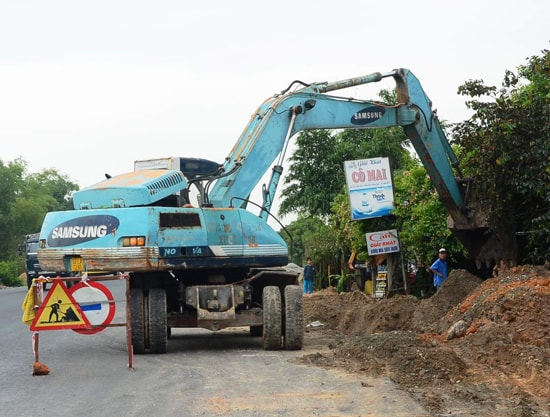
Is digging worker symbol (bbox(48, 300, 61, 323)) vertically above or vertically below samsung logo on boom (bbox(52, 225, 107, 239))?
below

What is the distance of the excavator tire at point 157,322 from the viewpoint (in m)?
14.2

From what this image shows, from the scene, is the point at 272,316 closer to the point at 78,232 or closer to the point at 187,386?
the point at 78,232

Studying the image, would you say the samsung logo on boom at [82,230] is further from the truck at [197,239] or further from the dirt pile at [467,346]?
the dirt pile at [467,346]

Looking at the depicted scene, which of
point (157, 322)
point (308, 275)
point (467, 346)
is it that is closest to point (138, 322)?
point (157, 322)

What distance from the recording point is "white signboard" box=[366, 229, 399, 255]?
25.3 metres

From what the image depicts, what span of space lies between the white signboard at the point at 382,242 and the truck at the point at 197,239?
925cm

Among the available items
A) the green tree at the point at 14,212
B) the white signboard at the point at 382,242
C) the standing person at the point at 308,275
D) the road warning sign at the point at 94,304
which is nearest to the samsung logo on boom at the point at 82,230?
the road warning sign at the point at 94,304

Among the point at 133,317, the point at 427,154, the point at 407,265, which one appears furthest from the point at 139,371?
the point at 407,265

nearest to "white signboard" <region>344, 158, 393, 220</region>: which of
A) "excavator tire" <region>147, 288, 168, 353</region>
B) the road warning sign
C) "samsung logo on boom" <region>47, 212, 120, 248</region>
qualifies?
"excavator tire" <region>147, 288, 168, 353</region>

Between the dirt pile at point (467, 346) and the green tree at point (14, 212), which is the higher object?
the green tree at point (14, 212)

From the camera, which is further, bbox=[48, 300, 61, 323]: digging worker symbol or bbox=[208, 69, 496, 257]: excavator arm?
bbox=[208, 69, 496, 257]: excavator arm

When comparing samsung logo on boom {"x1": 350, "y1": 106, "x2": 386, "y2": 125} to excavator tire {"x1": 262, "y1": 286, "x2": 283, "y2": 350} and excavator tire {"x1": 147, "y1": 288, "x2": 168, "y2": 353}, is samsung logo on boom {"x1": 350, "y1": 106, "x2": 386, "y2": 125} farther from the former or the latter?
excavator tire {"x1": 147, "y1": 288, "x2": 168, "y2": 353}

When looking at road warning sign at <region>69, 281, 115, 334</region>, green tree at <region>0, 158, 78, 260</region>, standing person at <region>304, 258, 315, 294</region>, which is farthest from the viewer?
green tree at <region>0, 158, 78, 260</region>

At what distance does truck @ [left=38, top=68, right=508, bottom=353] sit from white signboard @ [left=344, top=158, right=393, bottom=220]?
9424mm
